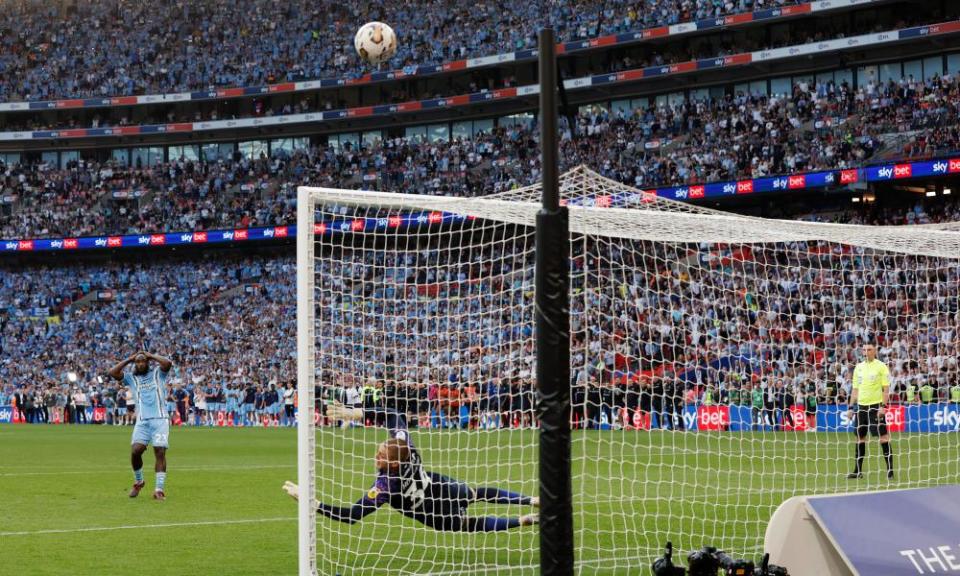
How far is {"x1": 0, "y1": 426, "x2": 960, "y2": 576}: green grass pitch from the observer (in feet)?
32.4

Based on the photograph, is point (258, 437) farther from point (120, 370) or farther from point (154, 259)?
point (154, 259)

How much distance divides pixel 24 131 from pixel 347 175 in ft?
61.3

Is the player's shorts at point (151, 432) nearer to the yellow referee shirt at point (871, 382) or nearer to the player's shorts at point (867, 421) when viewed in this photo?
the player's shorts at point (867, 421)

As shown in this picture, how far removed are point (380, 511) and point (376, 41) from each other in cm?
892


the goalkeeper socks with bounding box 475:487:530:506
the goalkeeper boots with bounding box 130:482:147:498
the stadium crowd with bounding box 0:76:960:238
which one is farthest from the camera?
the stadium crowd with bounding box 0:76:960:238

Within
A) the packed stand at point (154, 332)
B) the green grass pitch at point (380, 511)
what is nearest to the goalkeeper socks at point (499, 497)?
the green grass pitch at point (380, 511)

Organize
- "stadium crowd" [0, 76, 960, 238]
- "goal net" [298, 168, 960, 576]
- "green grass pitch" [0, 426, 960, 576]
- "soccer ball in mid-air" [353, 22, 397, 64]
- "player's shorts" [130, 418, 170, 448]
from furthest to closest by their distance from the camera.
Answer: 1. "stadium crowd" [0, 76, 960, 238]
2. "soccer ball in mid-air" [353, 22, 397, 64]
3. "player's shorts" [130, 418, 170, 448]
4. "green grass pitch" [0, 426, 960, 576]
5. "goal net" [298, 168, 960, 576]

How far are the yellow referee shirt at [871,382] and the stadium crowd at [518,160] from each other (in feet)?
73.5

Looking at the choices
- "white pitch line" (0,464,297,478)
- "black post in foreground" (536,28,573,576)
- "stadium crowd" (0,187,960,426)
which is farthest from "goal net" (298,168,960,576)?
"black post in foreground" (536,28,573,576)

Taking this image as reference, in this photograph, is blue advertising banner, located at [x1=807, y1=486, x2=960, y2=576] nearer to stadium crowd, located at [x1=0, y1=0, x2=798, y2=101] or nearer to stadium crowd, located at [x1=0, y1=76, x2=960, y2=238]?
stadium crowd, located at [x1=0, y1=76, x2=960, y2=238]

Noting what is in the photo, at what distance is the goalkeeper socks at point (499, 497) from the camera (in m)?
9.00

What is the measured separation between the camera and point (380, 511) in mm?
13328

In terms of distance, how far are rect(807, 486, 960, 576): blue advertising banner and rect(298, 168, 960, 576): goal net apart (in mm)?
2062

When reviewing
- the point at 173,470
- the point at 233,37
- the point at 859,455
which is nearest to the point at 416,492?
the point at 859,455
